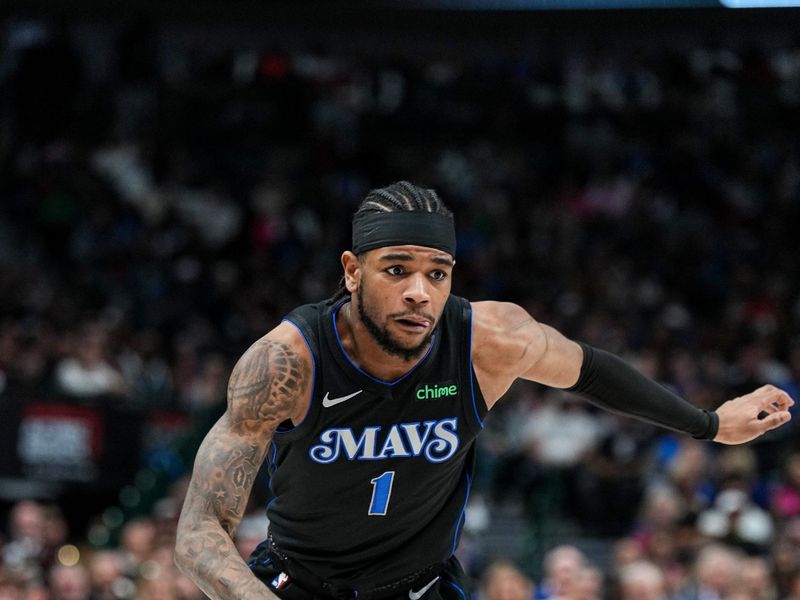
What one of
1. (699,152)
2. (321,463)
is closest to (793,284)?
(699,152)

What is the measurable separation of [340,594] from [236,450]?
2.71 ft

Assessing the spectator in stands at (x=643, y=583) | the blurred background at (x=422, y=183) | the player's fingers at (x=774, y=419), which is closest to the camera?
the player's fingers at (x=774, y=419)

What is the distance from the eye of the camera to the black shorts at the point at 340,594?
5109 mm

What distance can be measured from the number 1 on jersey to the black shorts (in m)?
0.38

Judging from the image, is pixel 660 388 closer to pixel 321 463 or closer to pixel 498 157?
pixel 321 463

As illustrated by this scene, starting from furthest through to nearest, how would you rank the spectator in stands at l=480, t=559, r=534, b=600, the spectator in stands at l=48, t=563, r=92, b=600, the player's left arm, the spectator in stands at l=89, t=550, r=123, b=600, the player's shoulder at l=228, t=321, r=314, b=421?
the spectator in stands at l=89, t=550, r=123, b=600 < the spectator in stands at l=48, t=563, r=92, b=600 < the spectator in stands at l=480, t=559, r=534, b=600 < the player's left arm < the player's shoulder at l=228, t=321, r=314, b=421

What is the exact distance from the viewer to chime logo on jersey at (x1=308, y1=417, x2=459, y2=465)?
4867 mm

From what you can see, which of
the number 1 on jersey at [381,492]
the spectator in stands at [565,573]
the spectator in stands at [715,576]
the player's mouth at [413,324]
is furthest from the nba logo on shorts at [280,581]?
the spectator in stands at [715,576]

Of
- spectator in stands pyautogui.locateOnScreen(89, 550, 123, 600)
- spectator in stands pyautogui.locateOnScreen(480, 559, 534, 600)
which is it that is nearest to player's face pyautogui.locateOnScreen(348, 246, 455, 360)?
spectator in stands pyautogui.locateOnScreen(480, 559, 534, 600)

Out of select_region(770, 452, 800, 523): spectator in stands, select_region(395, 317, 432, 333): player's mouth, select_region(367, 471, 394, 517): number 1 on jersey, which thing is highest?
select_region(395, 317, 432, 333): player's mouth

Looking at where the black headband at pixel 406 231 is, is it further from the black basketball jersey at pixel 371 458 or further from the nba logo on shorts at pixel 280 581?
the nba logo on shorts at pixel 280 581

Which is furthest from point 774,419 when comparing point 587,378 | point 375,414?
point 375,414

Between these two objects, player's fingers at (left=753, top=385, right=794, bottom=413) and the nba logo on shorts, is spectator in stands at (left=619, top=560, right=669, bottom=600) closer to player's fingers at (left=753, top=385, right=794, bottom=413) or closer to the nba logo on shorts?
player's fingers at (left=753, top=385, right=794, bottom=413)

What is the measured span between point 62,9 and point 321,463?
13.5 meters
